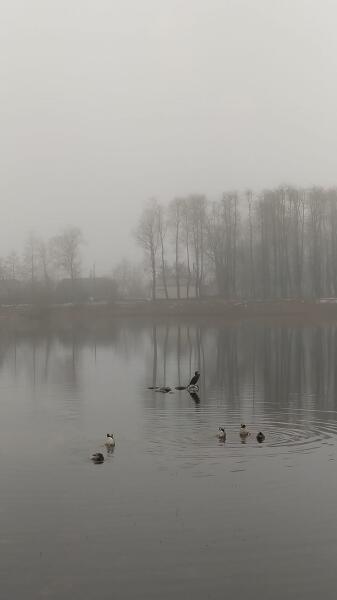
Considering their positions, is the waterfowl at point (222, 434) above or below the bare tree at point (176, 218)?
below

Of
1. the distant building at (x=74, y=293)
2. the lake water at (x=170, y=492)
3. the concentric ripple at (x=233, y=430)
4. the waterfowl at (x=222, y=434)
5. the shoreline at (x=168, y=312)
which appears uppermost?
the distant building at (x=74, y=293)

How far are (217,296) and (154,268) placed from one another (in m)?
10.2

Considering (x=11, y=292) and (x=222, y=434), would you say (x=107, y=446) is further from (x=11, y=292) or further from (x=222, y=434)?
(x=11, y=292)

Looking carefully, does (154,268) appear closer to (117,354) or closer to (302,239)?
(302,239)

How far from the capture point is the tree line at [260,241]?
82.9 metres

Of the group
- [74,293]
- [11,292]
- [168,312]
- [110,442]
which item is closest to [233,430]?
[110,442]

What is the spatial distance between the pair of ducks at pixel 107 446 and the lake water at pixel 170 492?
0.19 meters

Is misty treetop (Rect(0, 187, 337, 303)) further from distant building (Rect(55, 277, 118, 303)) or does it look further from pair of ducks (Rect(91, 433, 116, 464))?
pair of ducks (Rect(91, 433, 116, 464))

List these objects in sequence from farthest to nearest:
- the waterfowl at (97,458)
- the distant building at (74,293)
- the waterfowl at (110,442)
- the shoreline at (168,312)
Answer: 1. the distant building at (74,293)
2. the shoreline at (168,312)
3. the waterfowl at (110,442)
4. the waterfowl at (97,458)

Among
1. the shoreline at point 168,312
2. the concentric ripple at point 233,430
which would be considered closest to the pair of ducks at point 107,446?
the concentric ripple at point 233,430

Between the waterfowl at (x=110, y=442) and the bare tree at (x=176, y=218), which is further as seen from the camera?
the bare tree at (x=176, y=218)

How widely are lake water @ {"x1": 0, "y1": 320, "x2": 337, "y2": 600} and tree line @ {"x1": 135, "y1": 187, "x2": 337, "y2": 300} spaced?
2303 inches

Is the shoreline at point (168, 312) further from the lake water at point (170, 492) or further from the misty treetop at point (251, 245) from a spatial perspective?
the lake water at point (170, 492)

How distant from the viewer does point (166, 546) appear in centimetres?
931
